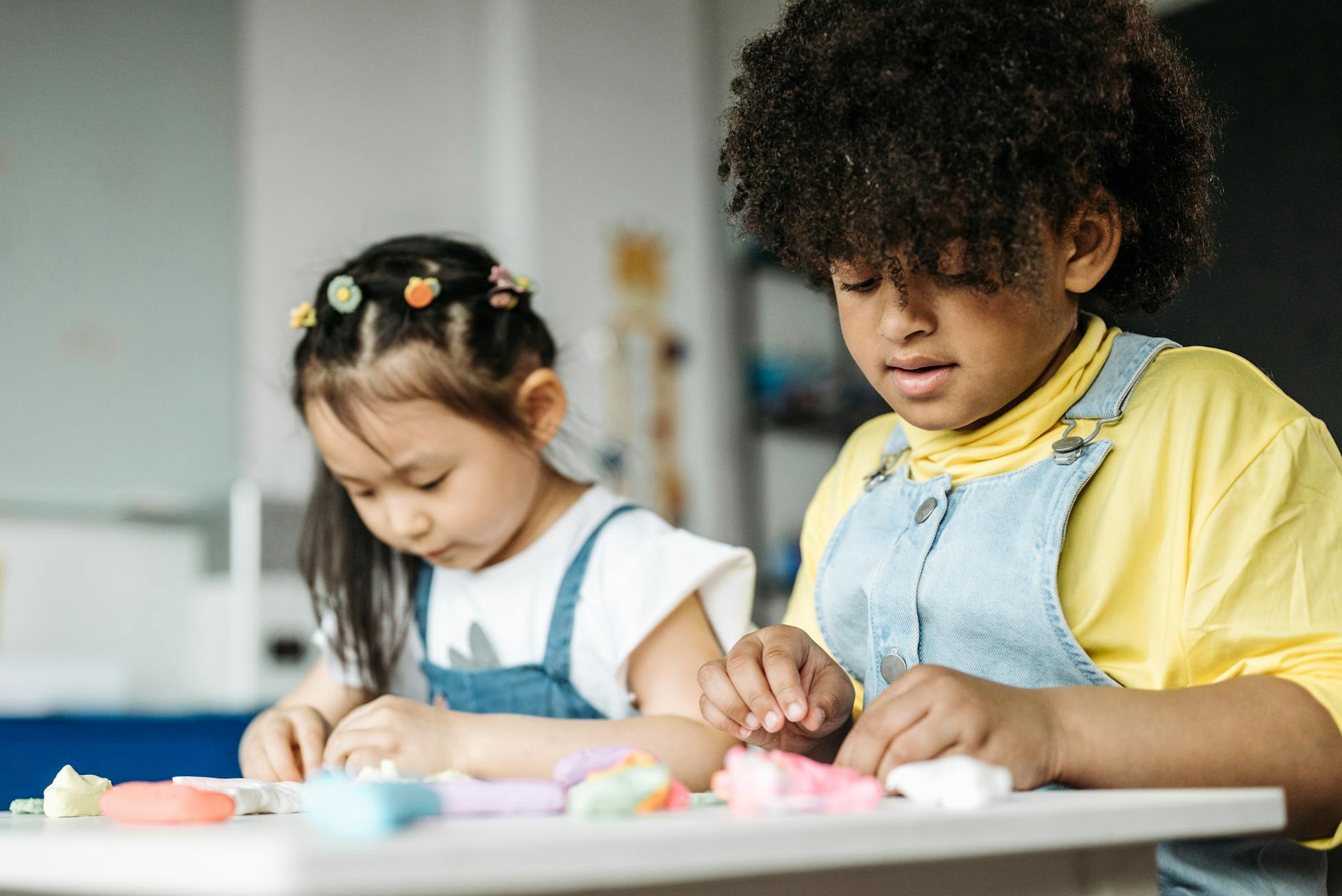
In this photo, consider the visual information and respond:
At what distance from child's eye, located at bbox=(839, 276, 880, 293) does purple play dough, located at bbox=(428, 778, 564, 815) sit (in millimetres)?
407

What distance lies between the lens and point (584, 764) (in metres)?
0.53

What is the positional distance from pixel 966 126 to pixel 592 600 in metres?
0.55

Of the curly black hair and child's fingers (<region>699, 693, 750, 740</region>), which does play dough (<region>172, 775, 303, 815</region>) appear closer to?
child's fingers (<region>699, 693, 750, 740</region>)

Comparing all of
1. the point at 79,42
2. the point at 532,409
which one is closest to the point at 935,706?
the point at 532,409

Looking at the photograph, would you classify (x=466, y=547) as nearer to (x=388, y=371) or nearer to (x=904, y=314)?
(x=388, y=371)

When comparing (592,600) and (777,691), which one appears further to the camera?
(592,600)

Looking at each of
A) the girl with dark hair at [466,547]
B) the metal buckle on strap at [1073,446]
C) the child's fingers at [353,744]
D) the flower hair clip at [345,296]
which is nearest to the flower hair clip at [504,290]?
the girl with dark hair at [466,547]

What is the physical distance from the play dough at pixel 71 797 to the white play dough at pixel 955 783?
1.24 ft

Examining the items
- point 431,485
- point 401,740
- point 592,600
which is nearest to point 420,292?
point 431,485

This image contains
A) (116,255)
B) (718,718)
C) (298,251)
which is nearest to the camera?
(718,718)

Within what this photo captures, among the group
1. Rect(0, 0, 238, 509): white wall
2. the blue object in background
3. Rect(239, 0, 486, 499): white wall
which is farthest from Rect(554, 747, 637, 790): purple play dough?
Rect(0, 0, 238, 509): white wall

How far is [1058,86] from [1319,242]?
1849 millimetres

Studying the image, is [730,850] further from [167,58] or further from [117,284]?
[167,58]

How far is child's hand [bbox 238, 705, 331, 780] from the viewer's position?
3.22 feet
